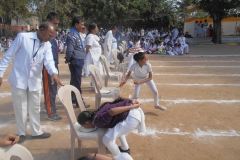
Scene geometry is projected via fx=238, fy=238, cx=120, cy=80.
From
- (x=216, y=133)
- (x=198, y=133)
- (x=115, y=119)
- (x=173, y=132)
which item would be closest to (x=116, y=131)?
(x=115, y=119)

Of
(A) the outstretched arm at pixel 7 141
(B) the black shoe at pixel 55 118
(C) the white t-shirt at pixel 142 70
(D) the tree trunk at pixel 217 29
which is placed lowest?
(B) the black shoe at pixel 55 118

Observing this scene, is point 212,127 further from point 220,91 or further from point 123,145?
point 220,91

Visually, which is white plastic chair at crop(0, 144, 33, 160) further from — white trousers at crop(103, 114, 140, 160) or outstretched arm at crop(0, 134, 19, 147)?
white trousers at crop(103, 114, 140, 160)

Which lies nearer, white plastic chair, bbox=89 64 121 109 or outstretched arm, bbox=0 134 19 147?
outstretched arm, bbox=0 134 19 147

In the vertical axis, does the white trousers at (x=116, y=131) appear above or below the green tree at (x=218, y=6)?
below

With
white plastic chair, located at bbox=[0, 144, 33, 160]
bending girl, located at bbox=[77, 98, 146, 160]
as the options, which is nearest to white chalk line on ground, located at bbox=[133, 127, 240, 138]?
bending girl, located at bbox=[77, 98, 146, 160]

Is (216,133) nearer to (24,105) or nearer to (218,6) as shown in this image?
(24,105)

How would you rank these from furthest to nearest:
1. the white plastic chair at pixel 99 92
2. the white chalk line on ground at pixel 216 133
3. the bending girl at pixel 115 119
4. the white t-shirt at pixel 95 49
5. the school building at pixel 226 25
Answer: the school building at pixel 226 25, the white t-shirt at pixel 95 49, the white plastic chair at pixel 99 92, the white chalk line on ground at pixel 216 133, the bending girl at pixel 115 119

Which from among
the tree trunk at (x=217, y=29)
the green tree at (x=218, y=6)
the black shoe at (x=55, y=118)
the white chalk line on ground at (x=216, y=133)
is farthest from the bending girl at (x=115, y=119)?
the tree trunk at (x=217, y=29)

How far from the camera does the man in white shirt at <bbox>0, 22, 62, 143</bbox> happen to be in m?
3.37

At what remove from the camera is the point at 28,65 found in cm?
343

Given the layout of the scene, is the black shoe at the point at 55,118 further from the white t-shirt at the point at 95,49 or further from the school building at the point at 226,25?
the school building at the point at 226,25

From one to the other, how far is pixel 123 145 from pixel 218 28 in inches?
838

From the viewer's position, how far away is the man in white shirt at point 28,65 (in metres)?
3.37
